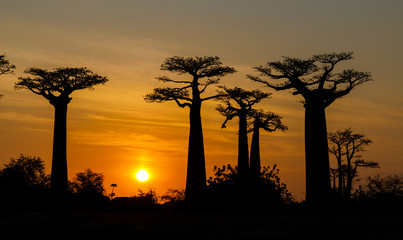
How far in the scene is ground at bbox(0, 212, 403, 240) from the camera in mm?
12772

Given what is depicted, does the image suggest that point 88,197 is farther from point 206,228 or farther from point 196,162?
point 206,228

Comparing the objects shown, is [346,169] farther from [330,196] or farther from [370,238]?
[370,238]

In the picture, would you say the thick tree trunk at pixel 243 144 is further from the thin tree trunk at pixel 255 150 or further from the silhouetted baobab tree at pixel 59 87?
the silhouetted baobab tree at pixel 59 87

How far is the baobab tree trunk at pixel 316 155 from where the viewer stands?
2645cm

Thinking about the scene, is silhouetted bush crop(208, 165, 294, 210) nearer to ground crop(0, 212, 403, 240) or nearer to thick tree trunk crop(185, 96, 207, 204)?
thick tree trunk crop(185, 96, 207, 204)

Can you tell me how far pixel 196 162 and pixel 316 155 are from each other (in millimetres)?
6410

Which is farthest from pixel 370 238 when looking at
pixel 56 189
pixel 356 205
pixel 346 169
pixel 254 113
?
pixel 346 169

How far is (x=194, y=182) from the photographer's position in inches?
1164

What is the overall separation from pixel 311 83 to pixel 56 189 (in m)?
13.7

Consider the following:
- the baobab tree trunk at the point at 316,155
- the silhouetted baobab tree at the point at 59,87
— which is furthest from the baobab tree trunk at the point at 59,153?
the baobab tree trunk at the point at 316,155

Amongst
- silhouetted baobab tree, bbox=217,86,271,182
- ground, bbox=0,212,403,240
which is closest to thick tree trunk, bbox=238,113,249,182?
silhouetted baobab tree, bbox=217,86,271,182

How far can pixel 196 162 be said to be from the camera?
1190 inches

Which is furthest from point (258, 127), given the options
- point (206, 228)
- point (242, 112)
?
point (206, 228)

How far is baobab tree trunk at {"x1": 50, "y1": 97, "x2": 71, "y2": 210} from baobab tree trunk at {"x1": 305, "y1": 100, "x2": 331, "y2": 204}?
38.9 ft
